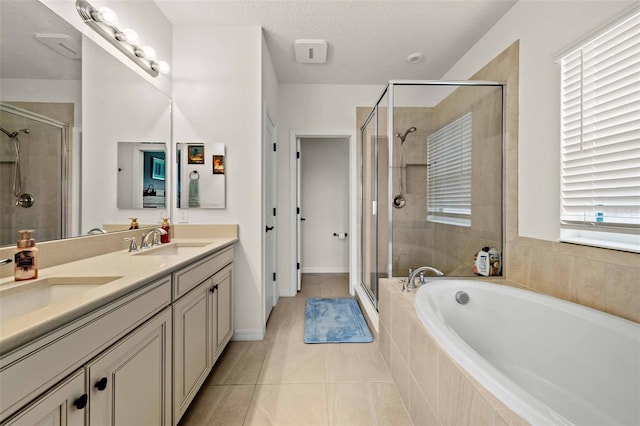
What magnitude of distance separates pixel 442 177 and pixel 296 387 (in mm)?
1996

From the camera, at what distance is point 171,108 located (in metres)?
2.24

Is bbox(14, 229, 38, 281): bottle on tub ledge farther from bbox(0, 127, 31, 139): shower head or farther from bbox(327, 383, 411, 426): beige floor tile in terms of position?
bbox(327, 383, 411, 426): beige floor tile

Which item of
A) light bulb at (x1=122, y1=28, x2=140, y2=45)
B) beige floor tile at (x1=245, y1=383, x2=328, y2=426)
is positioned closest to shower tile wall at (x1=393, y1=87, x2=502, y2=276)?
beige floor tile at (x1=245, y1=383, x2=328, y2=426)

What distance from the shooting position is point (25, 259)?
994 mm

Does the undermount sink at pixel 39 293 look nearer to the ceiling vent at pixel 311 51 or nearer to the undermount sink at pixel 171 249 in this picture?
the undermount sink at pixel 171 249

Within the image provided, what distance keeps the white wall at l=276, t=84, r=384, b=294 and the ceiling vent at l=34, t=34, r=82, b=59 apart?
2014 mm

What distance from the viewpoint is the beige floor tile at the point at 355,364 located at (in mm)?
1745

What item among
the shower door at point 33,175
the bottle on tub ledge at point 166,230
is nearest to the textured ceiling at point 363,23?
the shower door at point 33,175

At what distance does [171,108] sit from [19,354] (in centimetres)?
211

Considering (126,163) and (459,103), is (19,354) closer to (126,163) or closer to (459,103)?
(126,163)

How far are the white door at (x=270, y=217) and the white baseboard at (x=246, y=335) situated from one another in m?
0.34

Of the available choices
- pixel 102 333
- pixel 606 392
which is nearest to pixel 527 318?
pixel 606 392

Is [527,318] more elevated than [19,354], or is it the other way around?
[19,354]

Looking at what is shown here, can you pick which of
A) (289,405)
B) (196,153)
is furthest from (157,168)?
(289,405)
